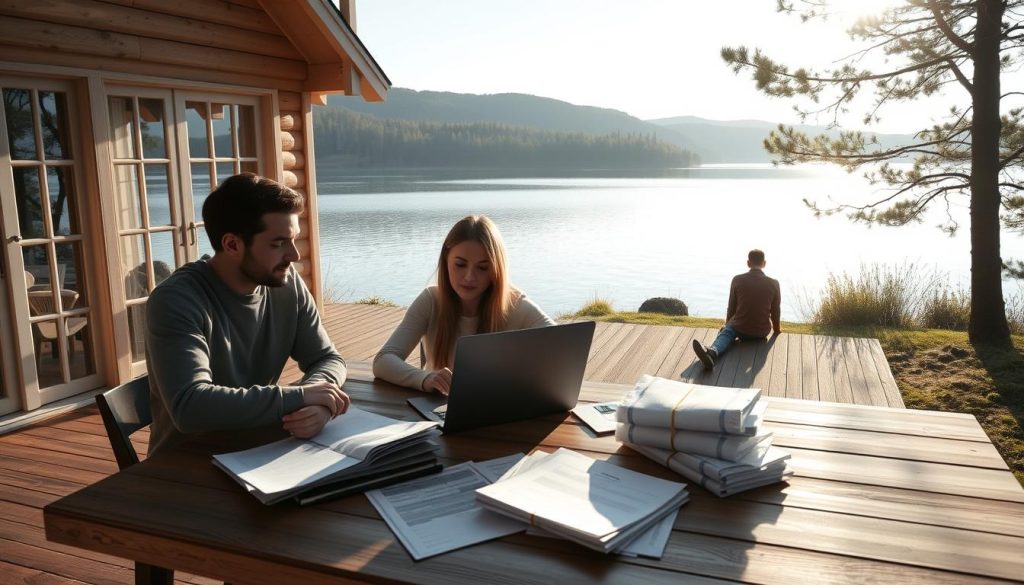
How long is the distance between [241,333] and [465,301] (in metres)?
0.72

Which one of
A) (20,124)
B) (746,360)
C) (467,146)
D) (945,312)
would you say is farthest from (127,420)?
(467,146)

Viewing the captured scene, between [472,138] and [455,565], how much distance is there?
51716mm

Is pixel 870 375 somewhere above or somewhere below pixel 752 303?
below

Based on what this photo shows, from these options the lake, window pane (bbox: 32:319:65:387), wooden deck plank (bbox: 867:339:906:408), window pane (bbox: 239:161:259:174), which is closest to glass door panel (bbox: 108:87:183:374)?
window pane (bbox: 32:319:65:387)

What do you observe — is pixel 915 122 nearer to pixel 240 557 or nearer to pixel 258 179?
pixel 258 179

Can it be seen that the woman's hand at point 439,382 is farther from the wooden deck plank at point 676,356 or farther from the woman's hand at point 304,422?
the wooden deck plank at point 676,356

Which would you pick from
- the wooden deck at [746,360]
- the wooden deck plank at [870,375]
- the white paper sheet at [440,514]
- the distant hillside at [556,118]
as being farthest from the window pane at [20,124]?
the distant hillside at [556,118]

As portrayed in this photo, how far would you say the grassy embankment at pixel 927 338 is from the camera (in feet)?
14.9

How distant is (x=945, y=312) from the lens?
7.20m

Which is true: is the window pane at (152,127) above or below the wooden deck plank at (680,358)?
above

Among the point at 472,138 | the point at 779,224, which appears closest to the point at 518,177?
the point at 472,138

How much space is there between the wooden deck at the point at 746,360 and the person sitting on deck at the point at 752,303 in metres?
0.12

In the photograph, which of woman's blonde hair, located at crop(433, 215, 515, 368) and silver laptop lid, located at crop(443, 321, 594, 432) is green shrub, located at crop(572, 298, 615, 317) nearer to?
woman's blonde hair, located at crop(433, 215, 515, 368)

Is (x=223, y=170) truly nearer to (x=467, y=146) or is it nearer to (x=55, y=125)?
(x=55, y=125)
